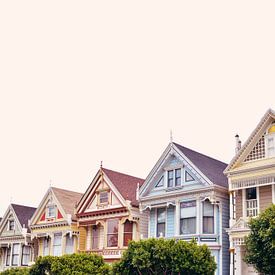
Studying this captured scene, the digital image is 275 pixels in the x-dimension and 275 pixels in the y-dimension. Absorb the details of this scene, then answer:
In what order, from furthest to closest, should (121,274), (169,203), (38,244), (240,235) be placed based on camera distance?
(38,244) → (169,203) → (240,235) → (121,274)

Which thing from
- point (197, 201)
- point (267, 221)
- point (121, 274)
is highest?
point (197, 201)

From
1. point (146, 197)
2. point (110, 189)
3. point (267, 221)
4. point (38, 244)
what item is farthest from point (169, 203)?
point (38, 244)

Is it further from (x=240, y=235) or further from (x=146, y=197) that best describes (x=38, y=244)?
(x=240, y=235)

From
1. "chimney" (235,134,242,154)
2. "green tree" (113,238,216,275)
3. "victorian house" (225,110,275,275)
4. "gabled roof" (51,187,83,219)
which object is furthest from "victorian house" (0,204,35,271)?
"chimney" (235,134,242,154)

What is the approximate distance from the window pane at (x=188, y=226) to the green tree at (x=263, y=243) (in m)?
9.03

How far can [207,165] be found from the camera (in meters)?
34.8

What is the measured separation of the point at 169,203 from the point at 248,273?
23.6ft

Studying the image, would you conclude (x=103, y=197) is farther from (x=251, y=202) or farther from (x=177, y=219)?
(x=251, y=202)

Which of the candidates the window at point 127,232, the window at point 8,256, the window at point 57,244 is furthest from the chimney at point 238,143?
the window at point 8,256

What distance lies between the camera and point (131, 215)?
36562mm

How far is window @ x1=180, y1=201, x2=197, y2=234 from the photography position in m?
32.8

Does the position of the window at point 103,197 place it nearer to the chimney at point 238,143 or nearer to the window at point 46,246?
the window at point 46,246

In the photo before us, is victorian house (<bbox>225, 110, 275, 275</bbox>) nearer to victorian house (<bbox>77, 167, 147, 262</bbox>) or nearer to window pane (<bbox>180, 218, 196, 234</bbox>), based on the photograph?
window pane (<bbox>180, 218, 196, 234</bbox>)

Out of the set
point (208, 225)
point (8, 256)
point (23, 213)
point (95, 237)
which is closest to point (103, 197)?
point (95, 237)
